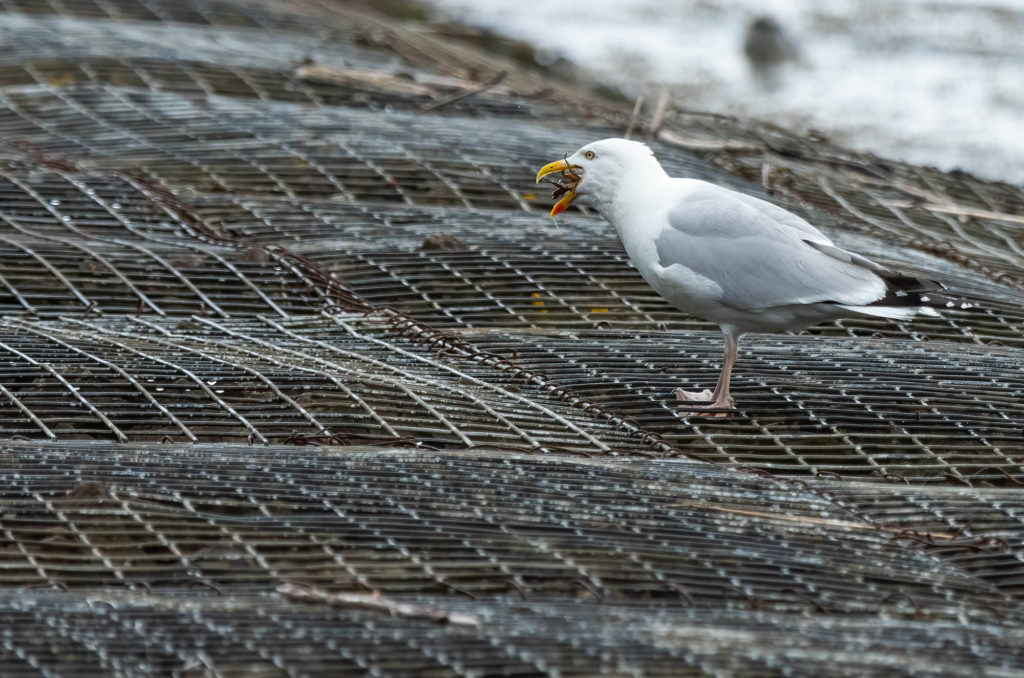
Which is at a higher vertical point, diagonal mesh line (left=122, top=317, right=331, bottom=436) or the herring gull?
the herring gull

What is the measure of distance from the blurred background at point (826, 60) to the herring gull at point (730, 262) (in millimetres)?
6919

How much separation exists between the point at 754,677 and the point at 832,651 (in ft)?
0.68

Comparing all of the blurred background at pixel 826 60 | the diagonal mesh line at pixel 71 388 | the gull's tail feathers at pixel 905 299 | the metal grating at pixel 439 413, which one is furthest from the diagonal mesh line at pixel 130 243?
the blurred background at pixel 826 60

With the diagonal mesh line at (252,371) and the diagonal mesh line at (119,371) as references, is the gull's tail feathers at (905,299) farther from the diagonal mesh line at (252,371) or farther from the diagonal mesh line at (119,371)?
the diagonal mesh line at (119,371)

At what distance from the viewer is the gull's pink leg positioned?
15.3 ft

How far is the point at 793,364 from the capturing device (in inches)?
201

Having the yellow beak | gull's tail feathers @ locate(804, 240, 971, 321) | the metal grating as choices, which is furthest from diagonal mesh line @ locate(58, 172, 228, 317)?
gull's tail feathers @ locate(804, 240, 971, 321)

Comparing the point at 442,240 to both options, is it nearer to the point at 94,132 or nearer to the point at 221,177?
the point at 221,177

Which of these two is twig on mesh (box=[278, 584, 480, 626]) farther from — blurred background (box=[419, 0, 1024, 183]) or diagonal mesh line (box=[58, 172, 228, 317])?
blurred background (box=[419, 0, 1024, 183])

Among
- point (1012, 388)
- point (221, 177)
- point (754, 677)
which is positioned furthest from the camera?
point (221, 177)

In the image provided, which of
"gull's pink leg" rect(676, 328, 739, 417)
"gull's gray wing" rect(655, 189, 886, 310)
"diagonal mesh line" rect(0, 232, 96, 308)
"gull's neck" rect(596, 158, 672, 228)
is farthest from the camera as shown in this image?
"diagonal mesh line" rect(0, 232, 96, 308)

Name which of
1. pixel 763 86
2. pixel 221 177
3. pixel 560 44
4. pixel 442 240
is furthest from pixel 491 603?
pixel 560 44

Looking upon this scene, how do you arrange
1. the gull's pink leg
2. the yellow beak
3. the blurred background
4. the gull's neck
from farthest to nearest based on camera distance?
1. the blurred background
2. the yellow beak
3. the gull's neck
4. the gull's pink leg

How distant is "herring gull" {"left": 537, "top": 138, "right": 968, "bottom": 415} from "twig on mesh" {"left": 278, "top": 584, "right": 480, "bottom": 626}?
1.65m
